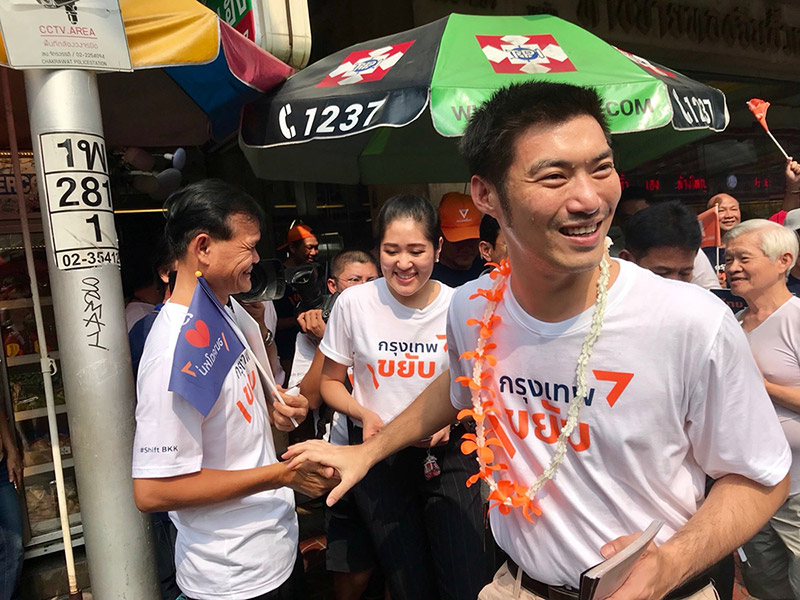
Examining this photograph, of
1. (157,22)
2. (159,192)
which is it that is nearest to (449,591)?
(157,22)

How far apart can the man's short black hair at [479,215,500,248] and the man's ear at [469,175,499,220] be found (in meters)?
1.90

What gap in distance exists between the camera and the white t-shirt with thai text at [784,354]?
99.9 inches

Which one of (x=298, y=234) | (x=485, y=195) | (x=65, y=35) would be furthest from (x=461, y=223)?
(x=65, y=35)

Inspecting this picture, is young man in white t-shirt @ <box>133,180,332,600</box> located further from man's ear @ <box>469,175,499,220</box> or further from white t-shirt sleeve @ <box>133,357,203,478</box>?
man's ear @ <box>469,175,499,220</box>

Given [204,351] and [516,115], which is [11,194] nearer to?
[204,351]

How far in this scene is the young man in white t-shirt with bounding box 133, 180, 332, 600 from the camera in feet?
5.35

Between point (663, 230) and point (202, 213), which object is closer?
point (202, 213)

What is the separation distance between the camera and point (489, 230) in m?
3.47

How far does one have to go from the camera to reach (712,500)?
1.25 m

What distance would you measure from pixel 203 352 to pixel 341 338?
986mm

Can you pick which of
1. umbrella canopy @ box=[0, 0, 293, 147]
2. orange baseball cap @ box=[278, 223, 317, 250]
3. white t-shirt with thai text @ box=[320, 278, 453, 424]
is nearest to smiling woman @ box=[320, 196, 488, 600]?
white t-shirt with thai text @ box=[320, 278, 453, 424]

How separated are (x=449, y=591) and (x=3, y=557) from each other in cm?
227

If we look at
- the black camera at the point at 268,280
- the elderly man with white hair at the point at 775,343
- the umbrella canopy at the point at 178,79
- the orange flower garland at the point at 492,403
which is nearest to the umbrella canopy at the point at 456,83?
the umbrella canopy at the point at 178,79

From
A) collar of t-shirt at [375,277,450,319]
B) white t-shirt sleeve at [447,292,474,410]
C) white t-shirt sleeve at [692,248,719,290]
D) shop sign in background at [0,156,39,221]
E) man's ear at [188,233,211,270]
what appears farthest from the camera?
shop sign in background at [0,156,39,221]
